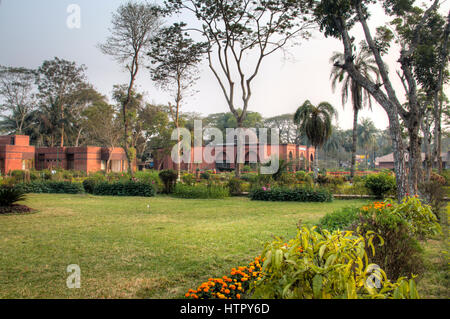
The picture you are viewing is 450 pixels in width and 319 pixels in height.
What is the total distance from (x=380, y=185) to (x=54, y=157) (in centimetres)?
3288

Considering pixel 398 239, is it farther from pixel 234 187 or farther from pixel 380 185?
pixel 234 187

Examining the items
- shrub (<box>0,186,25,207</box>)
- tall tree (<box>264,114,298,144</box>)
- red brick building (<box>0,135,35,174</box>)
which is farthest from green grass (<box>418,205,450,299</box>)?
tall tree (<box>264,114,298,144</box>)

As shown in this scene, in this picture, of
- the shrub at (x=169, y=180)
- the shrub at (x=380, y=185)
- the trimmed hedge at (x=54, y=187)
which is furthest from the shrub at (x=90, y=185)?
the shrub at (x=380, y=185)

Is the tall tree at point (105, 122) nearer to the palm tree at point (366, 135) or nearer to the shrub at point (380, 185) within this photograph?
the shrub at point (380, 185)

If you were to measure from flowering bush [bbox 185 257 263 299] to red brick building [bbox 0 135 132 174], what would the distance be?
30.2m

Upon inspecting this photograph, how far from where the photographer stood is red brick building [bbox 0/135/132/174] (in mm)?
27859

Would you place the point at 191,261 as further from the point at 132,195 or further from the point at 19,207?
the point at 132,195

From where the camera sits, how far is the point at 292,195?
12.5 metres

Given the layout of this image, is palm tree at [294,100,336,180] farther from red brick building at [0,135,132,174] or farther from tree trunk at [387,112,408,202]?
red brick building at [0,135,132,174]

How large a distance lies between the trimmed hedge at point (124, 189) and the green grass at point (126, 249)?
5659 millimetres

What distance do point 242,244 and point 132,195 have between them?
10499mm

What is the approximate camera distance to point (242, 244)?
5152 mm

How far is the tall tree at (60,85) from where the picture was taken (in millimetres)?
28922

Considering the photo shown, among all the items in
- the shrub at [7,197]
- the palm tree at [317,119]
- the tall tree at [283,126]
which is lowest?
the shrub at [7,197]
